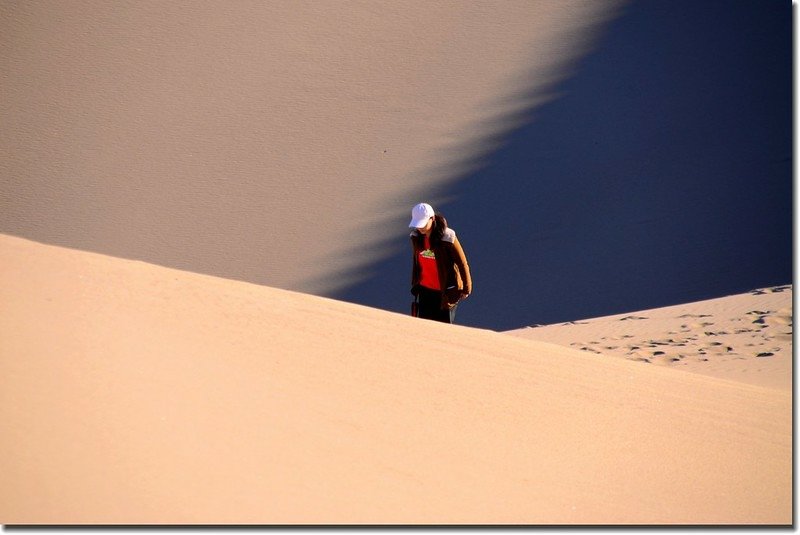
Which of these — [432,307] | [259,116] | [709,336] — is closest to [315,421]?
[432,307]

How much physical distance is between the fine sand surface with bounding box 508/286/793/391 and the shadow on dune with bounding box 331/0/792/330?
294 cm

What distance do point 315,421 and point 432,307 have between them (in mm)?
2399

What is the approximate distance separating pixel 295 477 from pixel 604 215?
11241mm

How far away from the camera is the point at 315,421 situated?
296cm

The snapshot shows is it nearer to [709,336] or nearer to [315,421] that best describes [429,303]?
[315,421]

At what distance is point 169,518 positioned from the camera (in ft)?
7.58

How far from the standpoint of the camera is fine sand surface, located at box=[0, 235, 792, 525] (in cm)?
248

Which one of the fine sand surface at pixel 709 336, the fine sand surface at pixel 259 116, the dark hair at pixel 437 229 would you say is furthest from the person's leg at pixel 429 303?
the fine sand surface at pixel 259 116

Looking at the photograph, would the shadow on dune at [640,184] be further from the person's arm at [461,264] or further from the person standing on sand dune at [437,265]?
the person's arm at [461,264]

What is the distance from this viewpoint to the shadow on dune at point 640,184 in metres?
12.8

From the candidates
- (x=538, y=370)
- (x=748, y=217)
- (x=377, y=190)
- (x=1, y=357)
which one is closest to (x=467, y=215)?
(x=377, y=190)

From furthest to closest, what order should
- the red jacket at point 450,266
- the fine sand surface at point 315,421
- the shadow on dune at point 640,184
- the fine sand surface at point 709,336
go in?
the shadow on dune at point 640,184 → the fine sand surface at point 709,336 → the red jacket at point 450,266 → the fine sand surface at point 315,421

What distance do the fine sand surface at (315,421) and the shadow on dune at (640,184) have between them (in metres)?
8.78

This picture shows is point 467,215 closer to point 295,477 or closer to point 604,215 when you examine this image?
point 604,215
